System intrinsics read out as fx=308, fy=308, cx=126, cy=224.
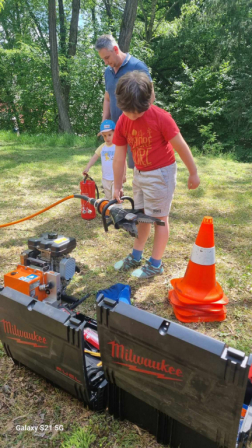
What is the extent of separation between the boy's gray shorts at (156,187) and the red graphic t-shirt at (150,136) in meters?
0.05

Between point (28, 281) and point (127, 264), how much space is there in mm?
1362

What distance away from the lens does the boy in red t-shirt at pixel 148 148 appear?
7.12 feet

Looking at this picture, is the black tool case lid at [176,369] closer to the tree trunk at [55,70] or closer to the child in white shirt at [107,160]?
the child in white shirt at [107,160]

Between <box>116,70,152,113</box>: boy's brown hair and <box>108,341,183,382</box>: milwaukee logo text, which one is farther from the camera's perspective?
<box>116,70,152,113</box>: boy's brown hair

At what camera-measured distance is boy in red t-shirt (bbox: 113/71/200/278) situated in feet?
7.12

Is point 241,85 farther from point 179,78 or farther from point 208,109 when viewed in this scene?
point 179,78

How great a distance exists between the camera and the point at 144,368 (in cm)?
137

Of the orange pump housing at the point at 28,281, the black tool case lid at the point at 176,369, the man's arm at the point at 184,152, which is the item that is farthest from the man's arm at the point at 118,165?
the black tool case lid at the point at 176,369

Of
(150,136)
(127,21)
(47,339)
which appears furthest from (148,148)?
(127,21)

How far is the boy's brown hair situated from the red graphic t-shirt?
0.17 m

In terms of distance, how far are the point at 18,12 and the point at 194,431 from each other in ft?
74.3

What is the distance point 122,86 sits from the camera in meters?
2.15

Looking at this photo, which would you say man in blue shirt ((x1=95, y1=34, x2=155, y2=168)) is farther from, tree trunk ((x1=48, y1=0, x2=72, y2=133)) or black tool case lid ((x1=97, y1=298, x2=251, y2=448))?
tree trunk ((x1=48, y1=0, x2=72, y2=133))

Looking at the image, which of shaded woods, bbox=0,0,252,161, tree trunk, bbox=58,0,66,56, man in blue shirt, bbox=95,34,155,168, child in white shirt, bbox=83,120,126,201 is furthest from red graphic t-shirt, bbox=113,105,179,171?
tree trunk, bbox=58,0,66,56
